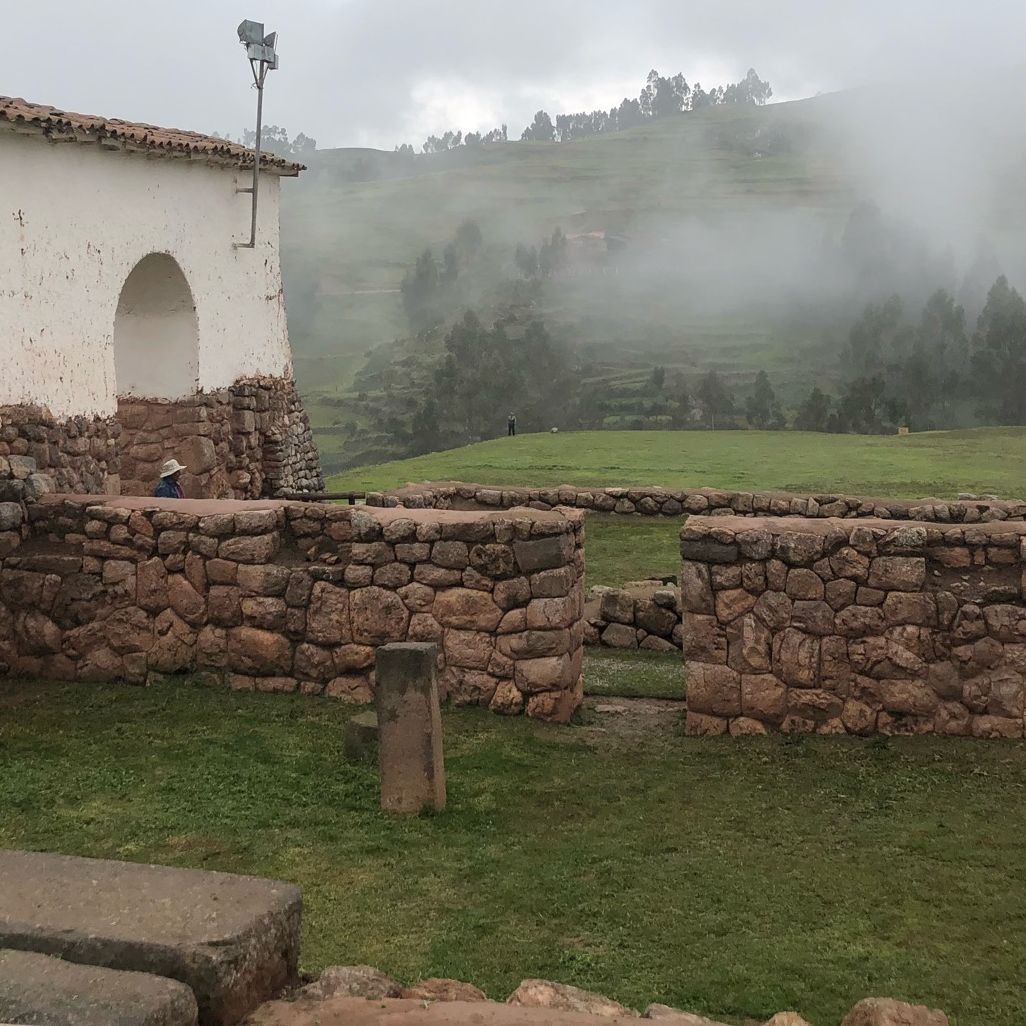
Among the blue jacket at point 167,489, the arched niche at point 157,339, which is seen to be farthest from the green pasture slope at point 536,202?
the blue jacket at point 167,489

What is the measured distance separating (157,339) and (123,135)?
2.82 meters

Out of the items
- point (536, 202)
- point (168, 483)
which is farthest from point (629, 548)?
point (536, 202)

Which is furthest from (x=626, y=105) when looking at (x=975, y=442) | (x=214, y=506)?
(x=214, y=506)

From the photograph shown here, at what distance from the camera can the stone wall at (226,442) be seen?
14.3 meters

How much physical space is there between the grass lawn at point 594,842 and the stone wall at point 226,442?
21.1 feet

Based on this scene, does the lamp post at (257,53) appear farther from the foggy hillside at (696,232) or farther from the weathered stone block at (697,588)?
the foggy hillside at (696,232)

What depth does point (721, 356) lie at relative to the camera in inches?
2350

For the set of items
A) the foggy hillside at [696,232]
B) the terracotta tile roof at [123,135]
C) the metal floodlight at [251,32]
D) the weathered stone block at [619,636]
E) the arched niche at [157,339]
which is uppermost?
the foggy hillside at [696,232]

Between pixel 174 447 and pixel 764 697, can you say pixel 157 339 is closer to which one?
pixel 174 447

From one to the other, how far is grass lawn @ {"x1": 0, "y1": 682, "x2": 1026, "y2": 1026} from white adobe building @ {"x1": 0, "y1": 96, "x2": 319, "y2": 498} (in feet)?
12.6

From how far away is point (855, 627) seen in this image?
7.51 meters

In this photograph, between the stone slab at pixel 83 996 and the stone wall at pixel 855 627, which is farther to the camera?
the stone wall at pixel 855 627

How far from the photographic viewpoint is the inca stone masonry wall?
10.5m

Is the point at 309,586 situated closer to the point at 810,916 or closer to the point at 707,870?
the point at 707,870
